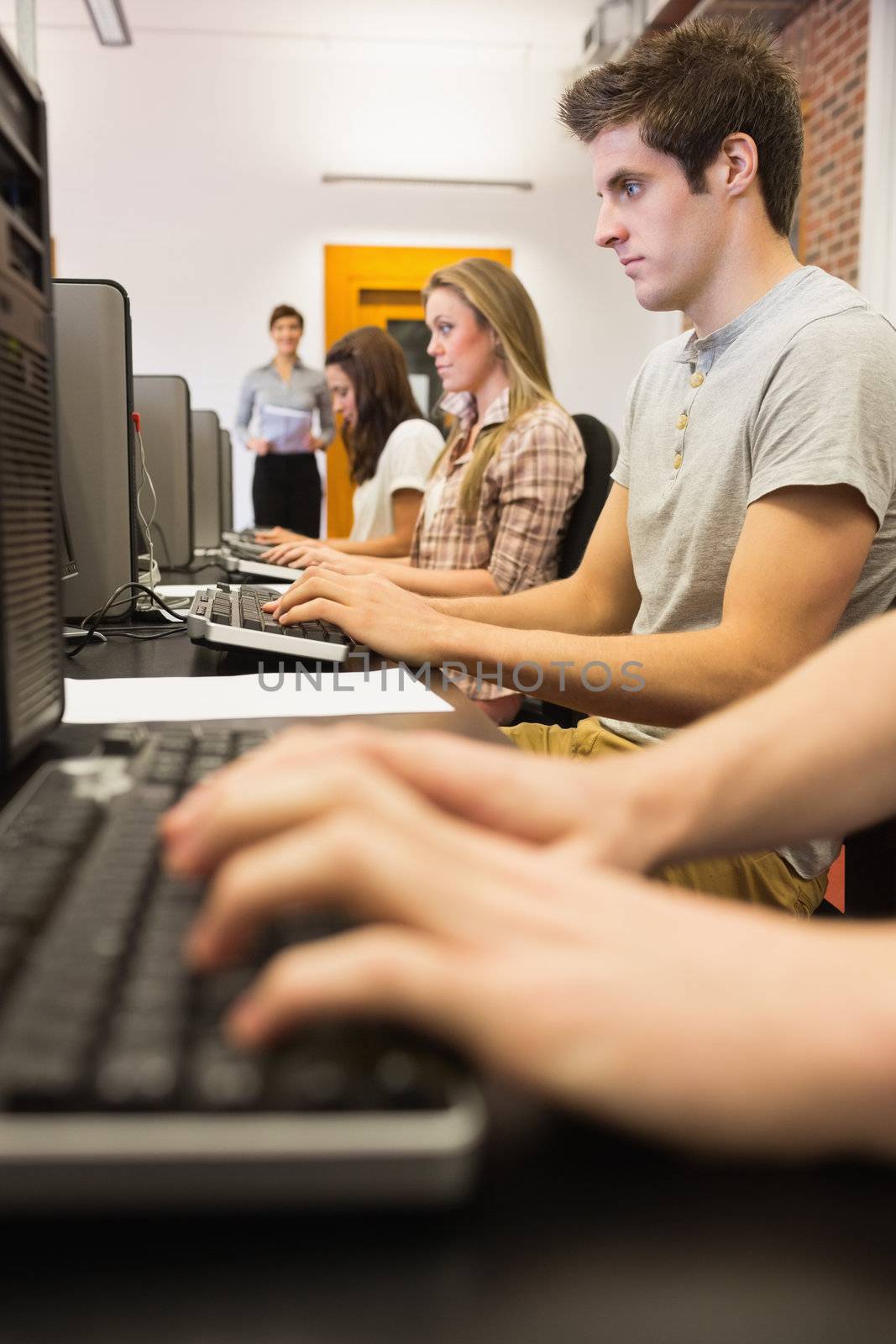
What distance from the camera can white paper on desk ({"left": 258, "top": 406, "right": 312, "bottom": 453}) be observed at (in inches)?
218

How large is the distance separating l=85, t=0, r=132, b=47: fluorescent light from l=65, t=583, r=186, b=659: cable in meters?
4.14

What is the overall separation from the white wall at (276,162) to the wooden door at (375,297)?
7cm

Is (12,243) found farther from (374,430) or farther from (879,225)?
(879,225)

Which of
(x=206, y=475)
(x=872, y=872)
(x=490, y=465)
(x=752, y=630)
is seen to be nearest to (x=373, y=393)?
(x=206, y=475)

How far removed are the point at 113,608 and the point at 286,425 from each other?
4348mm

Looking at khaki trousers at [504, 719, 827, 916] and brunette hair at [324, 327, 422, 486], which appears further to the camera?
brunette hair at [324, 327, 422, 486]

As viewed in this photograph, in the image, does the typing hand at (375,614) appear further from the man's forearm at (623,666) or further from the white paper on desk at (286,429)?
the white paper on desk at (286,429)

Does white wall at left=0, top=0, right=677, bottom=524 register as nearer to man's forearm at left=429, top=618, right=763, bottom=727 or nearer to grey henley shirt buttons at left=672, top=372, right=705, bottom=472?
grey henley shirt buttons at left=672, top=372, right=705, bottom=472

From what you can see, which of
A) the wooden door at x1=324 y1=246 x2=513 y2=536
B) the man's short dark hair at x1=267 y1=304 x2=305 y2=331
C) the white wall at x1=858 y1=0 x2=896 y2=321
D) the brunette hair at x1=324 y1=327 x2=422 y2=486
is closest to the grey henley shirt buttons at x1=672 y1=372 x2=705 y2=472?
the brunette hair at x1=324 y1=327 x2=422 y2=486

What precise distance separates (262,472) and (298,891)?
545 centimetres

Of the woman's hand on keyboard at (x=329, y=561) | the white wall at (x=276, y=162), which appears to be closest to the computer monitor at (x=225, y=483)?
the woman's hand on keyboard at (x=329, y=561)

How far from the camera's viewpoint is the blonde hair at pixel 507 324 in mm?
2035

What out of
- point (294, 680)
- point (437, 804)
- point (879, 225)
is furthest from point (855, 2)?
point (437, 804)

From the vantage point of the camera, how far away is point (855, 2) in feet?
13.8
